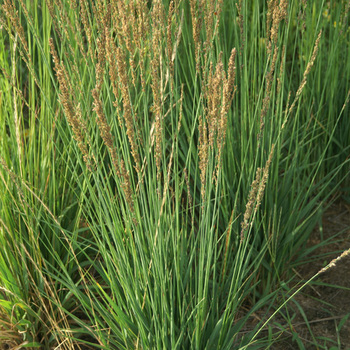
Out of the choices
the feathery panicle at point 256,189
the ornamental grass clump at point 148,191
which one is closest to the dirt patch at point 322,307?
the ornamental grass clump at point 148,191

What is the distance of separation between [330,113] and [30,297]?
6.09ft

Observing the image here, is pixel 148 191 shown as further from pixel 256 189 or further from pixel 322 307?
pixel 322 307

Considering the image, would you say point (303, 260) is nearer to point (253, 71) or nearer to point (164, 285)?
point (253, 71)

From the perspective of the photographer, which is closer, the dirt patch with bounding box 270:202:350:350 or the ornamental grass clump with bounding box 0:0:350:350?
the ornamental grass clump with bounding box 0:0:350:350

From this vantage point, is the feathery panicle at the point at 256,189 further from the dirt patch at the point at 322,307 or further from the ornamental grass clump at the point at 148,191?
the dirt patch at the point at 322,307

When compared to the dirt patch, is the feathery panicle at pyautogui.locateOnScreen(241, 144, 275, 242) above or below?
above

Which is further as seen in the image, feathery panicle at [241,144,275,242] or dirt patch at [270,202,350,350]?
dirt patch at [270,202,350,350]

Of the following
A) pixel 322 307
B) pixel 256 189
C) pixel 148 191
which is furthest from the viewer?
pixel 322 307

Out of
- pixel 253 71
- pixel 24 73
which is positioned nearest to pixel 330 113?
pixel 253 71

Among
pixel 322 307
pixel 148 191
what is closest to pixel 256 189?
pixel 148 191

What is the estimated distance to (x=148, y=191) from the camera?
1799mm

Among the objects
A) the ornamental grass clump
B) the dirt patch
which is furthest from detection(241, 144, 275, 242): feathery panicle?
the dirt patch

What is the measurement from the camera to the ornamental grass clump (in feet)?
5.28

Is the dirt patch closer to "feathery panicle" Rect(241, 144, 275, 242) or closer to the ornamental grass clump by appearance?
the ornamental grass clump
